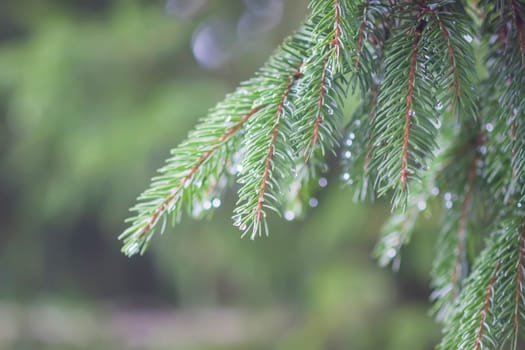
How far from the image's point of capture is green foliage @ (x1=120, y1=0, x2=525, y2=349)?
55 centimetres

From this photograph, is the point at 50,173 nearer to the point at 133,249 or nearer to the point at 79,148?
the point at 79,148

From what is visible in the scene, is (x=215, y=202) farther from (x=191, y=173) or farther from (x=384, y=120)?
(x=384, y=120)

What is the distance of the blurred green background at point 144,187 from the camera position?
95.4 inches

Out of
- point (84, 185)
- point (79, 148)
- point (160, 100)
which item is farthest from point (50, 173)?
point (160, 100)

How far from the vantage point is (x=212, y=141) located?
65cm

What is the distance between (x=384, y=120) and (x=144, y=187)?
7.82 ft

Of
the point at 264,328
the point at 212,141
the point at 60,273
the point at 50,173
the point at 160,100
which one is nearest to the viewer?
the point at 212,141

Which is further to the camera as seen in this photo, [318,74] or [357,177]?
[357,177]

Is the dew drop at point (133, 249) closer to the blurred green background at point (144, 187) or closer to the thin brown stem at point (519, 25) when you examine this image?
the thin brown stem at point (519, 25)

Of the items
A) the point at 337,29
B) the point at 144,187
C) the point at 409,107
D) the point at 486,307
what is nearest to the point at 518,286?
the point at 486,307

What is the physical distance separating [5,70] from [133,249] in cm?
245

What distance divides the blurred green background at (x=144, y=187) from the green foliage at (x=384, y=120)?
5.23 feet

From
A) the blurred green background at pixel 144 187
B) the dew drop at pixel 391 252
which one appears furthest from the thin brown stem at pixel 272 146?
the blurred green background at pixel 144 187

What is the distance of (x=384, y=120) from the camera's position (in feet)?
1.84
